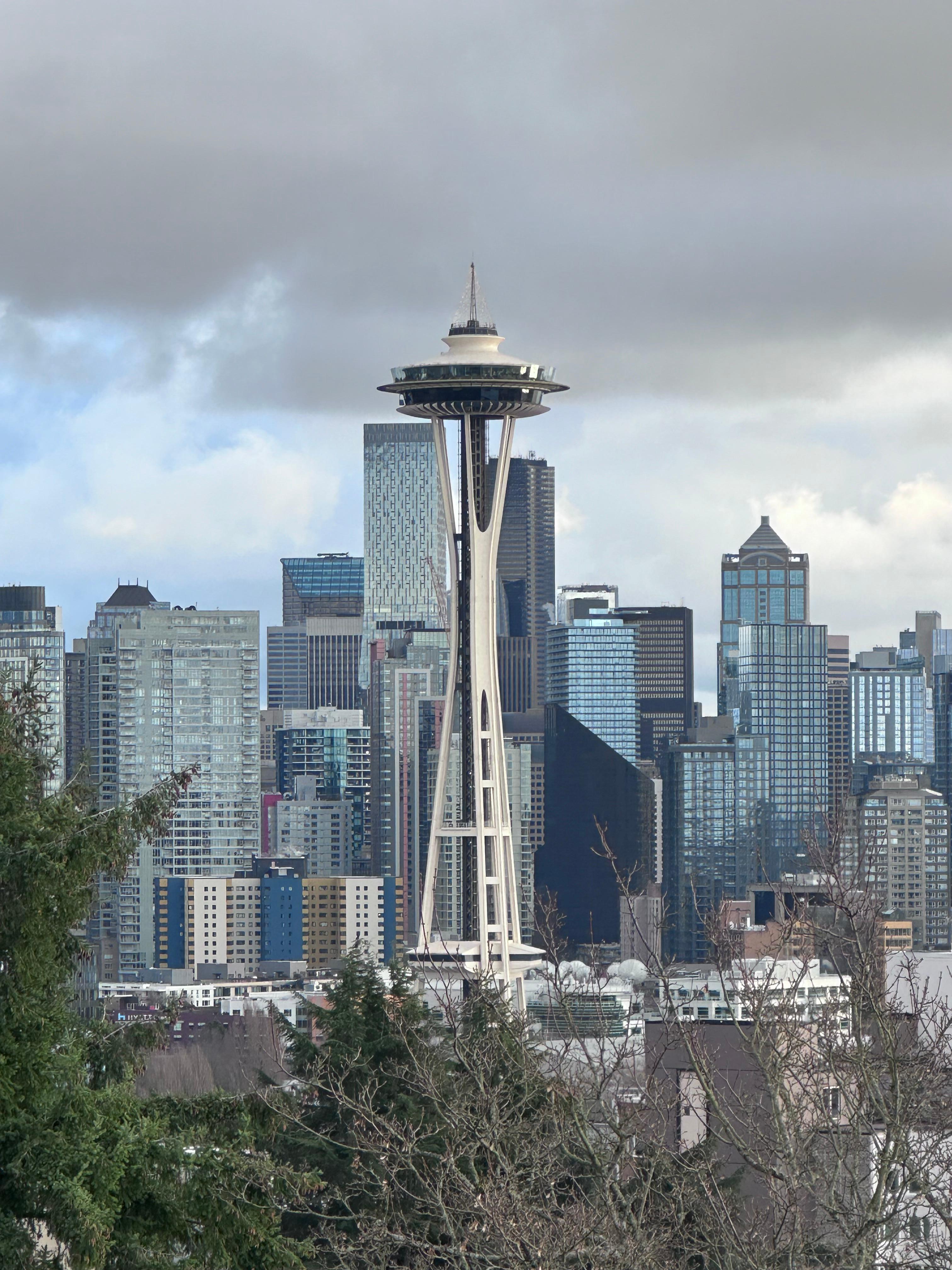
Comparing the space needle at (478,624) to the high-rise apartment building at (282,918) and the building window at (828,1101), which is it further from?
the high-rise apartment building at (282,918)

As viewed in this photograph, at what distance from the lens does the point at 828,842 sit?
1561 cm

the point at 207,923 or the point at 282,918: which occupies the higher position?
the point at 282,918

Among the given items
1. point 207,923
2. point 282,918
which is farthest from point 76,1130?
point 207,923

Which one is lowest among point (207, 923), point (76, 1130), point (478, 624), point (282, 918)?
point (207, 923)

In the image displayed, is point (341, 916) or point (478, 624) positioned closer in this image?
point (478, 624)

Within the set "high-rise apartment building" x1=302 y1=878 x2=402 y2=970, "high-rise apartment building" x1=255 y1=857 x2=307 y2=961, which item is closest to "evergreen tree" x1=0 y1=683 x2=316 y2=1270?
"high-rise apartment building" x1=302 y1=878 x2=402 y2=970

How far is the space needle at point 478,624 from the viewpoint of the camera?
88.2m

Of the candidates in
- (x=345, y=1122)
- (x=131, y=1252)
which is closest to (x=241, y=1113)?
(x=131, y=1252)

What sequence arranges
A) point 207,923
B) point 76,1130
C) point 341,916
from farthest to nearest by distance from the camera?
point 207,923 → point 341,916 → point 76,1130

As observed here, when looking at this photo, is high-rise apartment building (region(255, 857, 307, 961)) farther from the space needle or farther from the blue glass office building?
the space needle

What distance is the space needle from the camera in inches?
3472

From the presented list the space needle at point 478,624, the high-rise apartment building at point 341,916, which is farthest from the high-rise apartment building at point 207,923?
the space needle at point 478,624

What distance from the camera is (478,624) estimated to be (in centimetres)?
8900

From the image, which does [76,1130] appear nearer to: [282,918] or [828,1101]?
[828,1101]
